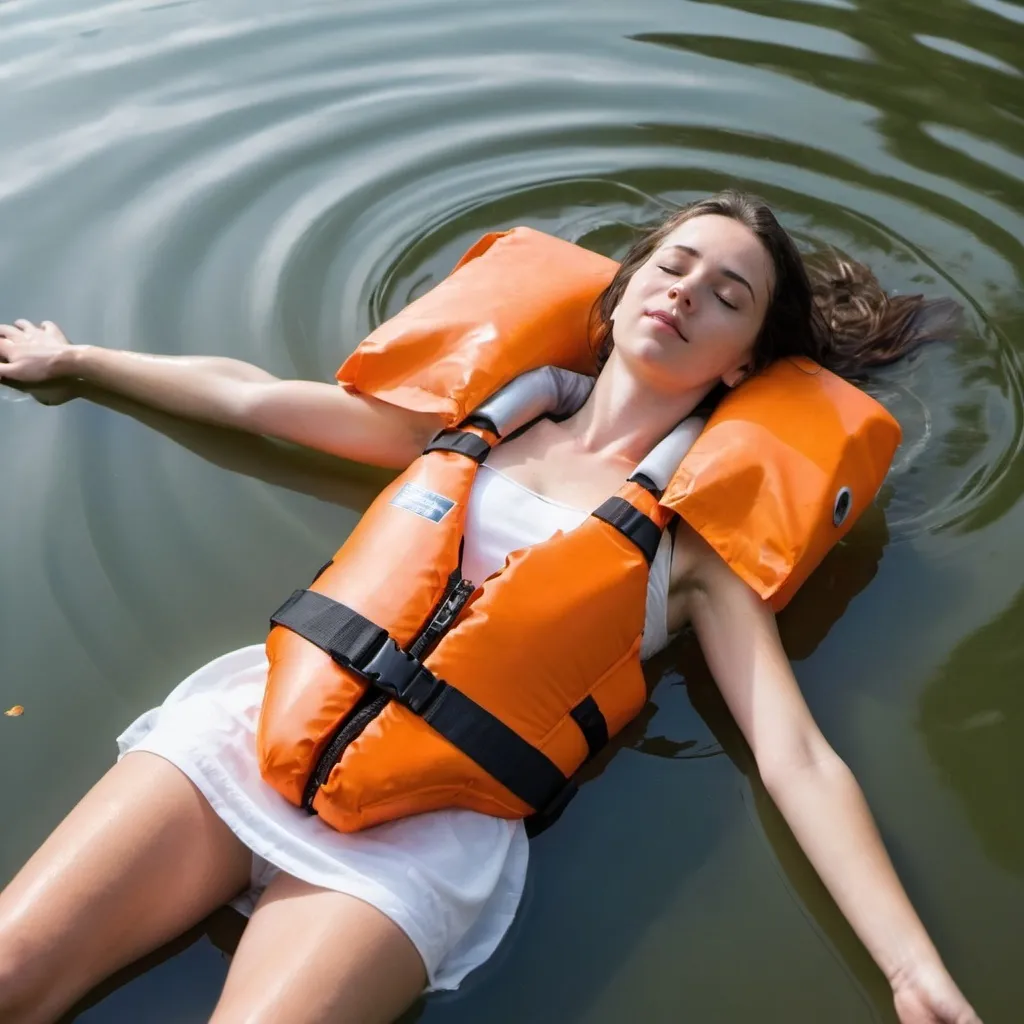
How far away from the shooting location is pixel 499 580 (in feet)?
6.78

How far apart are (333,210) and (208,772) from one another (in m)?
2.35

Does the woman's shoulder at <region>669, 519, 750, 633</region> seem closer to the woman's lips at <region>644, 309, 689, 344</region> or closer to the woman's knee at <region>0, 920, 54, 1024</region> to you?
the woman's lips at <region>644, 309, 689, 344</region>

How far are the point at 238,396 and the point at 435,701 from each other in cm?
112

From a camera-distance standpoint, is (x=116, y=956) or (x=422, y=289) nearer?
(x=116, y=956)

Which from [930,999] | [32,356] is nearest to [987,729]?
[930,999]

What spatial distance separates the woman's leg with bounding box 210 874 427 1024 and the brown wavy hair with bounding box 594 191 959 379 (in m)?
1.55

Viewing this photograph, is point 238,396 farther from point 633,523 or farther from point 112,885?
point 112,885

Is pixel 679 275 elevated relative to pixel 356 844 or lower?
elevated

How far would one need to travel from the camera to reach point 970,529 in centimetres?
280

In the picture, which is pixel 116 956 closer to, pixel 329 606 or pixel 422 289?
pixel 329 606

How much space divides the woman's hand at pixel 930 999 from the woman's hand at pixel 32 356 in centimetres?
244

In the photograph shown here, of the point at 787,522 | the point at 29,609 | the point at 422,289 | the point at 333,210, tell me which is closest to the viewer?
the point at 787,522

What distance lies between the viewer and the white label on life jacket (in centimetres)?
220

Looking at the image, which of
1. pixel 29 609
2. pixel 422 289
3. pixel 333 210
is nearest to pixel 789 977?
pixel 29 609
